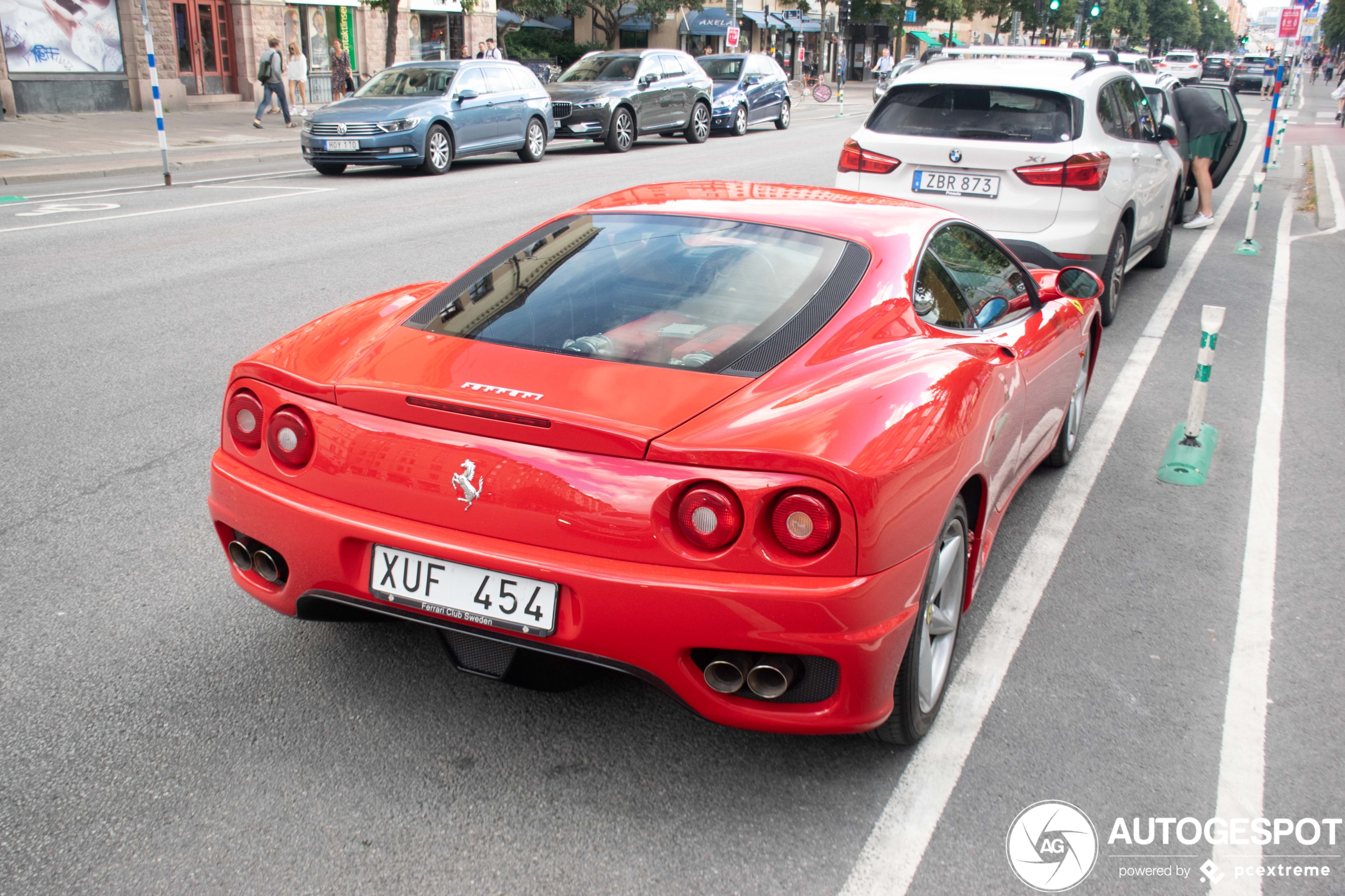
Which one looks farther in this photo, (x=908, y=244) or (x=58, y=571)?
(x=58, y=571)

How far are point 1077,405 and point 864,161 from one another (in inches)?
142

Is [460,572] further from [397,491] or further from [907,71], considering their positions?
[907,71]

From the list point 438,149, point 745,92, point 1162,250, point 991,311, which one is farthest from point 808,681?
point 745,92

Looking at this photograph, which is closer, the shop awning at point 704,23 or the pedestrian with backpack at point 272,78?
the pedestrian with backpack at point 272,78

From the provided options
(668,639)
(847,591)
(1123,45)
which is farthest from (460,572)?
(1123,45)

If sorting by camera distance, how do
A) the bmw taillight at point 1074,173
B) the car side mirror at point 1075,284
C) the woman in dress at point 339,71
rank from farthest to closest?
1. the woman in dress at point 339,71
2. the bmw taillight at point 1074,173
3. the car side mirror at point 1075,284

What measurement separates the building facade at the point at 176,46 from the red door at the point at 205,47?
25mm

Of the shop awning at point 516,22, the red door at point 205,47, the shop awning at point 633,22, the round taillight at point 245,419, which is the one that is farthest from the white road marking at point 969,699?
the shop awning at point 633,22

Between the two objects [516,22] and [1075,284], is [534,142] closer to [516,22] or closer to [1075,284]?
[1075,284]

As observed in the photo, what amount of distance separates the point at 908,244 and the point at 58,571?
2942mm

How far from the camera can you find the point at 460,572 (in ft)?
8.54

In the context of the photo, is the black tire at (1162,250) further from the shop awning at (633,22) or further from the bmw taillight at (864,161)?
the shop awning at (633,22)

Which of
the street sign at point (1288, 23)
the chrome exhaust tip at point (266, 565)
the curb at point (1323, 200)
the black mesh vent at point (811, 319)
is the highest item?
the street sign at point (1288, 23)

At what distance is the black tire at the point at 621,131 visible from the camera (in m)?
21.4
